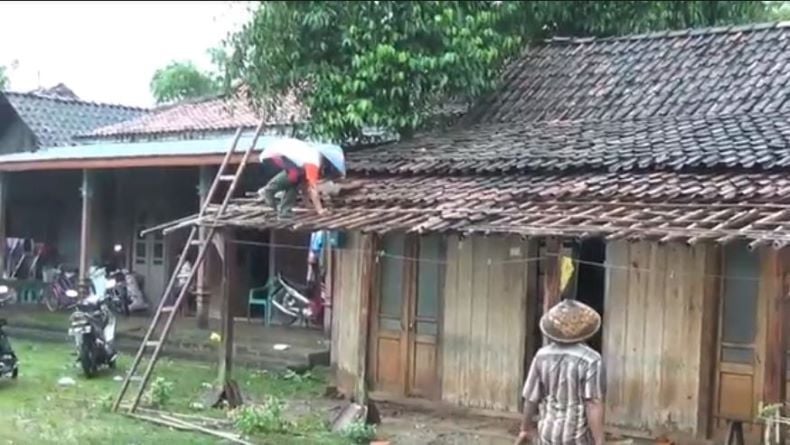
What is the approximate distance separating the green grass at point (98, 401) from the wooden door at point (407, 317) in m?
0.94

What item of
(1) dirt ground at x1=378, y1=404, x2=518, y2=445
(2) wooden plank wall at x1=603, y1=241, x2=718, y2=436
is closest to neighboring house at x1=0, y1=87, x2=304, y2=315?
(1) dirt ground at x1=378, y1=404, x2=518, y2=445

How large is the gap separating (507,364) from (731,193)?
2891 mm

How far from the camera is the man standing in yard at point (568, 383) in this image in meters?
5.74

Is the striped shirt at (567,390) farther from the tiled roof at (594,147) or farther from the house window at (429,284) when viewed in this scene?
the house window at (429,284)

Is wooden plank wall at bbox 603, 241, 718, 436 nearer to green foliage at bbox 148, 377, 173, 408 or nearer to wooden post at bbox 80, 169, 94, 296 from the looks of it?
green foliage at bbox 148, 377, 173, 408

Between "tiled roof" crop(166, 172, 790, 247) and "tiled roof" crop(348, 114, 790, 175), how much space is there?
124 mm

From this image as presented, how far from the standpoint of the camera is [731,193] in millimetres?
8422

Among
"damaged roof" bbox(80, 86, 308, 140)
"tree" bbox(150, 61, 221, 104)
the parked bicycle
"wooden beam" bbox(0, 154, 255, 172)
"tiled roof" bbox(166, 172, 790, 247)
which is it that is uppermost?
"tree" bbox(150, 61, 221, 104)

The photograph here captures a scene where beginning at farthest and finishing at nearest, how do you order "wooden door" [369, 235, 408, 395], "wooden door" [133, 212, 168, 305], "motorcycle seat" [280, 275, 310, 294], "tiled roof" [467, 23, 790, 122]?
1. "wooden door" [133, 212, 168, 305]
2. "motorcycle seat" [280, 275, 310, 294]
3. "tiled roof" [467, 23, 790, 122]
4. "wooden door" [369, 235, 408, 395]

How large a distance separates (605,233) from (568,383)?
2299 mm

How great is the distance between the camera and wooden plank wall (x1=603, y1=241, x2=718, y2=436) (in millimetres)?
9094

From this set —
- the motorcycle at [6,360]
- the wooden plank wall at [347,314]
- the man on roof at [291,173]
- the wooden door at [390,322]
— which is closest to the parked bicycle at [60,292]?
the motorcycle at [6,360]

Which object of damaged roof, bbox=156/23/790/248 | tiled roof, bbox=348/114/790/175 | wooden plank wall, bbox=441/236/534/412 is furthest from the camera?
wooden plank wall, bbox=441/236/534/412

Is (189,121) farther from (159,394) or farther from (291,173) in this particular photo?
(291,173)
